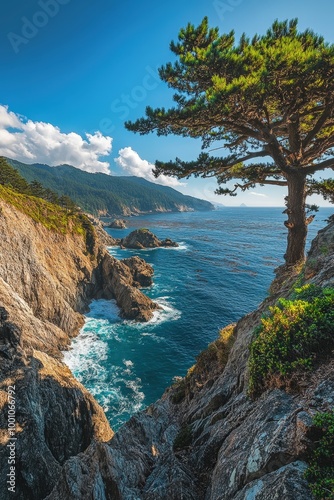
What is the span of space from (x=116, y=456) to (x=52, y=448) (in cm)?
955

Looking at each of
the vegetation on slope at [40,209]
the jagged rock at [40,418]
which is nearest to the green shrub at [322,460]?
the jagged rock at [40,418]

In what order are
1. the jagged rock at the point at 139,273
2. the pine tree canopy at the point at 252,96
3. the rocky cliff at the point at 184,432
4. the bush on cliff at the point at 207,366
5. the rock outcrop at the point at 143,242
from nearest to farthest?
the rocky cliff at the point at 184,432 < the pine tree canopy at the point at 252,96 < the bush on cliff at the point at 207,366 < the jagged rock at the point at 139,273 < the rock outcrop at the point at 143,242

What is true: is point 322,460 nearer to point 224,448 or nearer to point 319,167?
point 224,448

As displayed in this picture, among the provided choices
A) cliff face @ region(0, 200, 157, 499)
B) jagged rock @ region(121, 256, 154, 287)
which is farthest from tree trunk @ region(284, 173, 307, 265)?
jagged rock @ region(121, 256, 154, 287)

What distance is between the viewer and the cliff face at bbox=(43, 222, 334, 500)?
3852 millimetres

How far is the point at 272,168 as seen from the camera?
14.2m

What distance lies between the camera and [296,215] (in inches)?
495

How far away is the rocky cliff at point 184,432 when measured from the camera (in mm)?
4094

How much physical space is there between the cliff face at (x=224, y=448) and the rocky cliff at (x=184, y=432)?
0.08ft

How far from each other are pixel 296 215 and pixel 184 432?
1117 cm

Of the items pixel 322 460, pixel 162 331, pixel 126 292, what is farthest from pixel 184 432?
pixel 126 292

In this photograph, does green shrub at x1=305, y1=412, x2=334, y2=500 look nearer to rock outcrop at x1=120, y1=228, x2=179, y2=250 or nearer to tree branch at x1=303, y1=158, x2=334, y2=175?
tree branch at x1=303, y1=158, x2=334, y2=175

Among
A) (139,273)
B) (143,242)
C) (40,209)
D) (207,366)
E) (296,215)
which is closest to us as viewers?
(296,215)

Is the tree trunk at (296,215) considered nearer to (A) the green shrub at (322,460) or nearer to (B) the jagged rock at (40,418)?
(A) the green shrub at (322,460)
